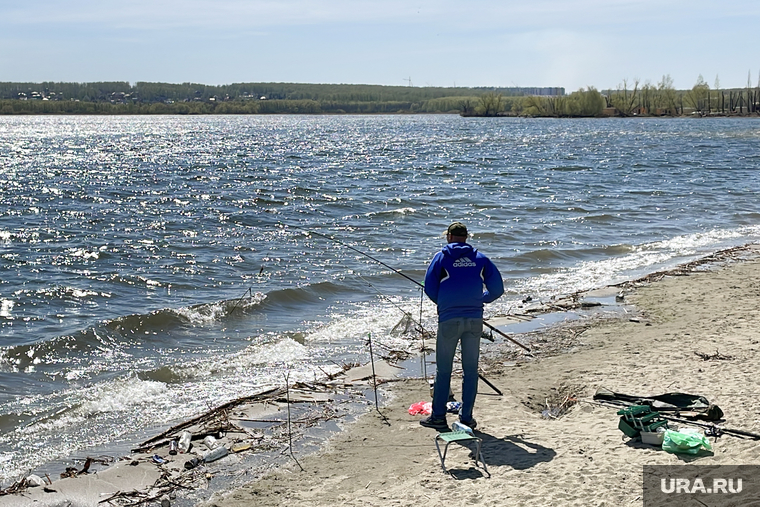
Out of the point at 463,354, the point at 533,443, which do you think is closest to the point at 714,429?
the point at 533,443

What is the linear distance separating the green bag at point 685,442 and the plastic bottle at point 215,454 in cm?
377

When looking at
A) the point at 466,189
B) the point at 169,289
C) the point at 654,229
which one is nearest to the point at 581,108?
the point at 466,189

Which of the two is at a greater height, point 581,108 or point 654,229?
point 581,108

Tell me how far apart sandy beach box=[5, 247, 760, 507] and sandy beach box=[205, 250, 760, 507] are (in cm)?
1

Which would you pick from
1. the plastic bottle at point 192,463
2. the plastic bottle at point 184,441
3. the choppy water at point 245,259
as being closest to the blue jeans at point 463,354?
the plastic bottle at point 192,463

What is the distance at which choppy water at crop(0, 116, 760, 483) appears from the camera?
943 centimetres

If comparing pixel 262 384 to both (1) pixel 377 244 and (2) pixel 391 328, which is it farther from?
(1) pixel 377 244

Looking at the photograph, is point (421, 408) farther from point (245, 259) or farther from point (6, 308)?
point (245, 259)

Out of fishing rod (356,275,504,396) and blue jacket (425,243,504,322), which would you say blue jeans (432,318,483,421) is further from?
fishing rod (356,275,504,396)

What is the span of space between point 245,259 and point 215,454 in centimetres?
1092

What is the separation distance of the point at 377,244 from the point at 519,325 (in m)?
8.55

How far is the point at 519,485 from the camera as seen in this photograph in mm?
5805

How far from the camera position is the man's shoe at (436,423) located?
7344 mm

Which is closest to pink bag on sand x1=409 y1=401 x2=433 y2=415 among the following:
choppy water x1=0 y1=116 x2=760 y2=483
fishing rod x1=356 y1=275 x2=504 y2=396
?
fishing rod x1=356 y1=275 x2=504 y2=396
